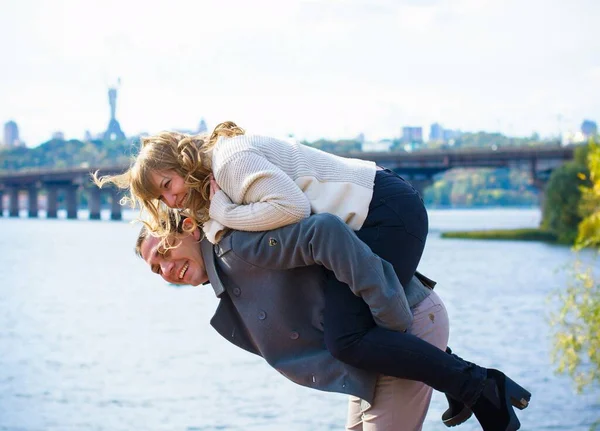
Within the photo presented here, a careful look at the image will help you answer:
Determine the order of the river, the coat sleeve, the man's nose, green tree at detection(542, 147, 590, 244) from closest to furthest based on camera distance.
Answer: the coat sleeve → the man's nose → the river → green tree at detection(542, 147, 590, 244)

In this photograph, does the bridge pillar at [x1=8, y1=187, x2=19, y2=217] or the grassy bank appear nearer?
the grassy bank

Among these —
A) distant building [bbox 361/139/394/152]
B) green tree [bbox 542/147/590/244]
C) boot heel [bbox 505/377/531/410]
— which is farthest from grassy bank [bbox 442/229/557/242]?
boot heel [bbox 505/377/531/410]

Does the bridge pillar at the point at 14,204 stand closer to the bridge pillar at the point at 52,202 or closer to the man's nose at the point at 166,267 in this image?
the bridge pillar at the point at 52,202

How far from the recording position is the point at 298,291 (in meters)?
3.39

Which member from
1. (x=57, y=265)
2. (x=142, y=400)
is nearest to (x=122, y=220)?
(x=57, y=265)

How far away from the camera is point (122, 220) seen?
321ft

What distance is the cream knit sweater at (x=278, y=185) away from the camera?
3189 mm

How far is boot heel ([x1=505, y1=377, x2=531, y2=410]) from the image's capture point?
3342 mm

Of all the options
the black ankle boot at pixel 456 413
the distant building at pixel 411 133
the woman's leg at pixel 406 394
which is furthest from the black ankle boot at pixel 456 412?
the distant building at pixel 411 133

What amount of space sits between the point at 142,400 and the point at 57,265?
31554 mm

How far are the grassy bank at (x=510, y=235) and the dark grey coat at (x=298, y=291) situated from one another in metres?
59.5

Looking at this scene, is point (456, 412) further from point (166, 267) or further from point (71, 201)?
point (71, 201)

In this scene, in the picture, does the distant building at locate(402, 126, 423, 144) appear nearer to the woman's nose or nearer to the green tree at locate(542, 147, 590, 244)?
the green tree at locate(542, 147, 590, 244)

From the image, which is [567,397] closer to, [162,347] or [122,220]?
[162,347]
